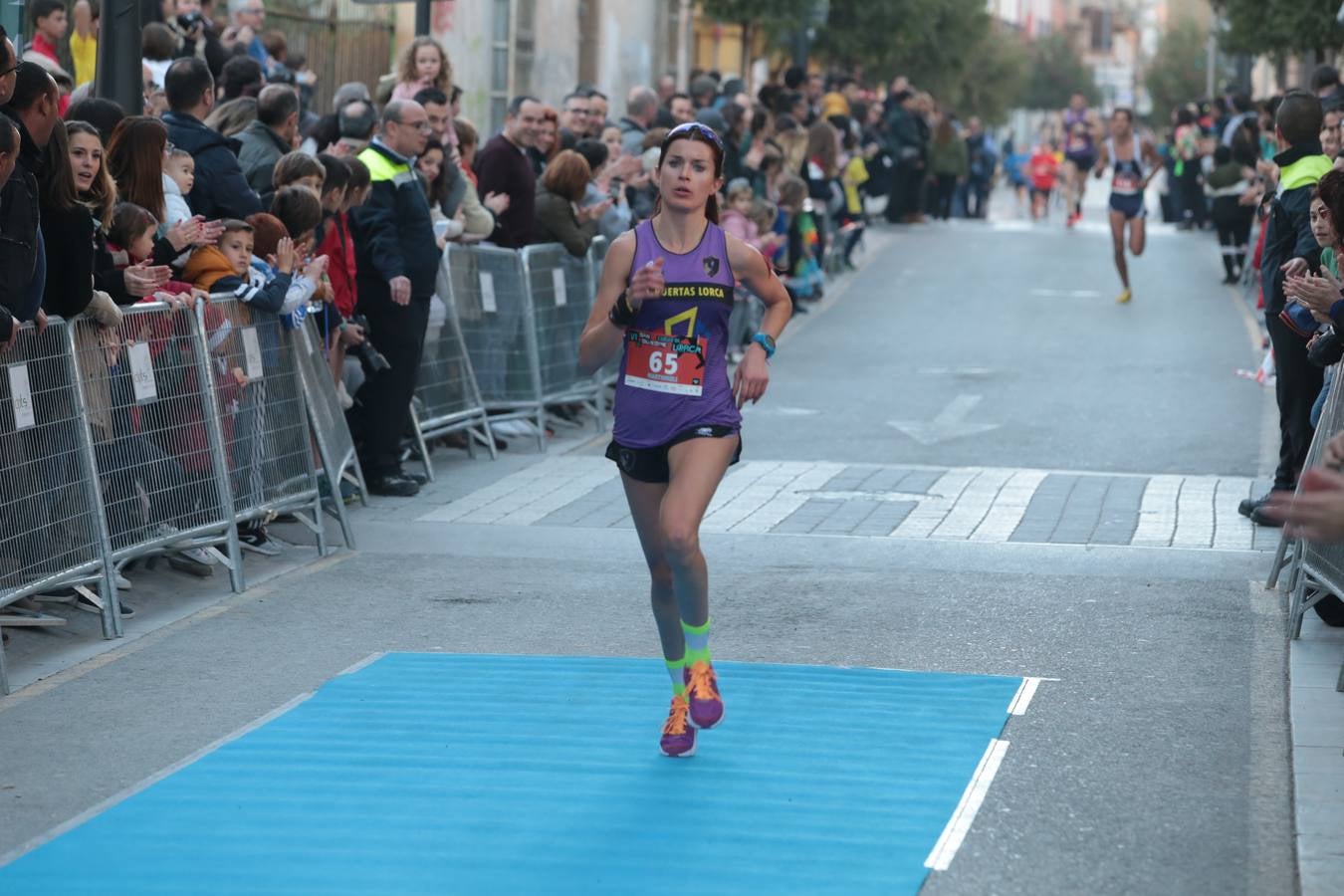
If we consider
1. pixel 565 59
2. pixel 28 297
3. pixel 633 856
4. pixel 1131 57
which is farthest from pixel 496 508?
pixel 1131 57

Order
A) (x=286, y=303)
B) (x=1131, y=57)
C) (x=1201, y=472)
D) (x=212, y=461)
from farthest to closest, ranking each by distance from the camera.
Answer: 1. (x=1131, y=57)
2. (x=1201, y=472)
3. (x=286, y=303)
4. (x=212, y=461)

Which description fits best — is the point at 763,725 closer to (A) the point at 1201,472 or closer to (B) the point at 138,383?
(B) the point at 138,383

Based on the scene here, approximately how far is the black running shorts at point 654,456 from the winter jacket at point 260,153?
17.2 feet

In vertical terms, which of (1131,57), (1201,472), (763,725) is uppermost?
(763,725)

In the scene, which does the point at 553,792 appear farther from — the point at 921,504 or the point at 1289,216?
the point at 1289,216

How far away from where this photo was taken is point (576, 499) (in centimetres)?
1206

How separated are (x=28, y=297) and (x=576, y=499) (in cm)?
463

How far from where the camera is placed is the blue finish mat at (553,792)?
18.0 ft

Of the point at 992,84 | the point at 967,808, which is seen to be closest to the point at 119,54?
the point at 967,808

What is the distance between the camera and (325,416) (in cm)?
1061

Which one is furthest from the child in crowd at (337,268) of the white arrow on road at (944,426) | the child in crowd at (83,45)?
the white arrow on road at (944,426)

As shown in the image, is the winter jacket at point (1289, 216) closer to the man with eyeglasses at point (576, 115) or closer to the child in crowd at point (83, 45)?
the man with eyeglasses at point (576, 115)

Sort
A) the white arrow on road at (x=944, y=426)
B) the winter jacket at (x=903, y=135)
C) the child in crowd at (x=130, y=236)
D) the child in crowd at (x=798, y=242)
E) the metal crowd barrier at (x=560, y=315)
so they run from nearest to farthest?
the child in crowd at (x=130, y=236)
the metal crowd barrier at (x=560, y=315)
the white arrow on road at (x=944, y=426)
the child in crowd at (x=798, y=242)
the winter jacket at (x=903, y=135)

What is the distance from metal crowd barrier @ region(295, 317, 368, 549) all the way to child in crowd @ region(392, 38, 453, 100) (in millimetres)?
3794
